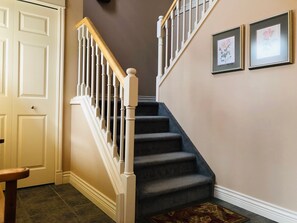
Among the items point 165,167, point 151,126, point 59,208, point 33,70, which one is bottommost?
point 59,208

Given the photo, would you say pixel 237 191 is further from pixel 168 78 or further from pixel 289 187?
pixel 168 78

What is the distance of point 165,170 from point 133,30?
8.85 feet

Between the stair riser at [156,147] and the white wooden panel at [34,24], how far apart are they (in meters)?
1.72

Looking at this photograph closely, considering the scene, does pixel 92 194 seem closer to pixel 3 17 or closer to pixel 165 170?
pixel 165 170

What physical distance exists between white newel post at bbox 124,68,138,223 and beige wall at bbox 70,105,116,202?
186 millimetres

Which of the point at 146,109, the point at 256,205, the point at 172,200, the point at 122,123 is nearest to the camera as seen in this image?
the point at 122,123

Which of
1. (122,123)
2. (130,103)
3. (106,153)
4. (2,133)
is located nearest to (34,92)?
→ (2,133)

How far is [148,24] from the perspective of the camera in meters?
4.39

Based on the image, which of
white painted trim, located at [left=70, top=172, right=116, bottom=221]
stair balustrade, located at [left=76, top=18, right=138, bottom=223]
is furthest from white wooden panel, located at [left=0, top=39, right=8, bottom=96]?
white painted trim, located at [left=70, top=172, right=116, bottom=221]

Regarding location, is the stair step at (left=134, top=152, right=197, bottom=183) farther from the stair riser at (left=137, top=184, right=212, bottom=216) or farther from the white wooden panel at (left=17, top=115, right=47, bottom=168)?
the white wooden panel at (left=17, top=115, right=47, bottom=168)

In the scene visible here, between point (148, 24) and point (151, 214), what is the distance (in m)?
3.40

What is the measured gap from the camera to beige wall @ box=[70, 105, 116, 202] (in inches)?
86.9

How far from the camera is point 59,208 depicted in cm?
219

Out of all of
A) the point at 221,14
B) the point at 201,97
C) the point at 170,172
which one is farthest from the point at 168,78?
the point at 170,172
